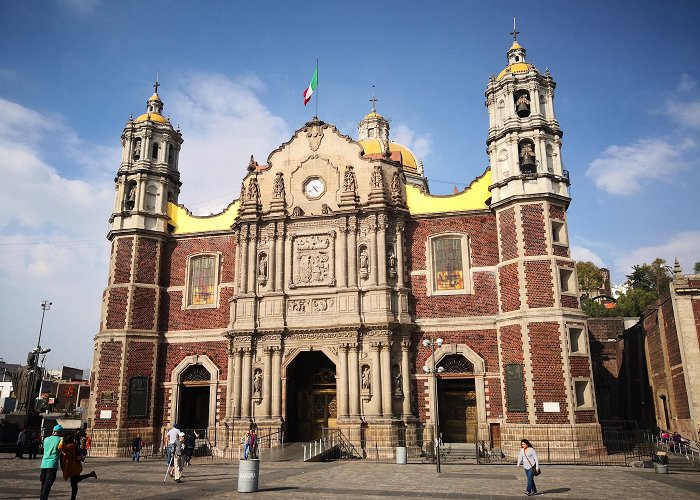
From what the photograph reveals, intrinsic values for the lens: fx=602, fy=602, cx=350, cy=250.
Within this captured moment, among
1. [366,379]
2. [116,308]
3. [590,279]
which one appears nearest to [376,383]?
[366,379]

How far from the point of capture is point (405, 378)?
97.5 feet

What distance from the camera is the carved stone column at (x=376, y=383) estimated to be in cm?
2911

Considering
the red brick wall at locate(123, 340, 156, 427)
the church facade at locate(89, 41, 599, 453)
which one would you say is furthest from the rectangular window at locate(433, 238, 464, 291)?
the red brick wall at locate(123, 340, 156, 427)

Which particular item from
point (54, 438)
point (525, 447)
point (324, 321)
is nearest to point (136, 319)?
point (324, 321)

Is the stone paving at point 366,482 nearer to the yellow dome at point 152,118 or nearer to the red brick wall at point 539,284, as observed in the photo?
the red brick wall at point 539,284

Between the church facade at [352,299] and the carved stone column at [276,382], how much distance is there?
0.06 metres

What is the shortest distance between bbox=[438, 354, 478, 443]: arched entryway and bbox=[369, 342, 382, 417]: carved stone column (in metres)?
3.19

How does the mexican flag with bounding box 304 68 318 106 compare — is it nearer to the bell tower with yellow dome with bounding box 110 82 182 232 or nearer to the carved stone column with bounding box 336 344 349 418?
the bell tower with yellow dome with bounding box 110 82 182 232

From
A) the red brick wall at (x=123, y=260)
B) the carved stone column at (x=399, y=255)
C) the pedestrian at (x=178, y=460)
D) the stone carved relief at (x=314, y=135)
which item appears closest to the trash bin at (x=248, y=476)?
the pedestrian at (x=178, y=460)

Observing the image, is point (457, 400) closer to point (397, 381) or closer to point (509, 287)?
point (397, 381)

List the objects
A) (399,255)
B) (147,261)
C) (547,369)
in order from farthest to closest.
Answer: (147,261), (399,255), (547,369)

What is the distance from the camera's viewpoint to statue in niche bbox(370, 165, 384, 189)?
3247 cm

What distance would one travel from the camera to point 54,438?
41.5 ft

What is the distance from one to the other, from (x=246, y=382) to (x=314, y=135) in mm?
14318
